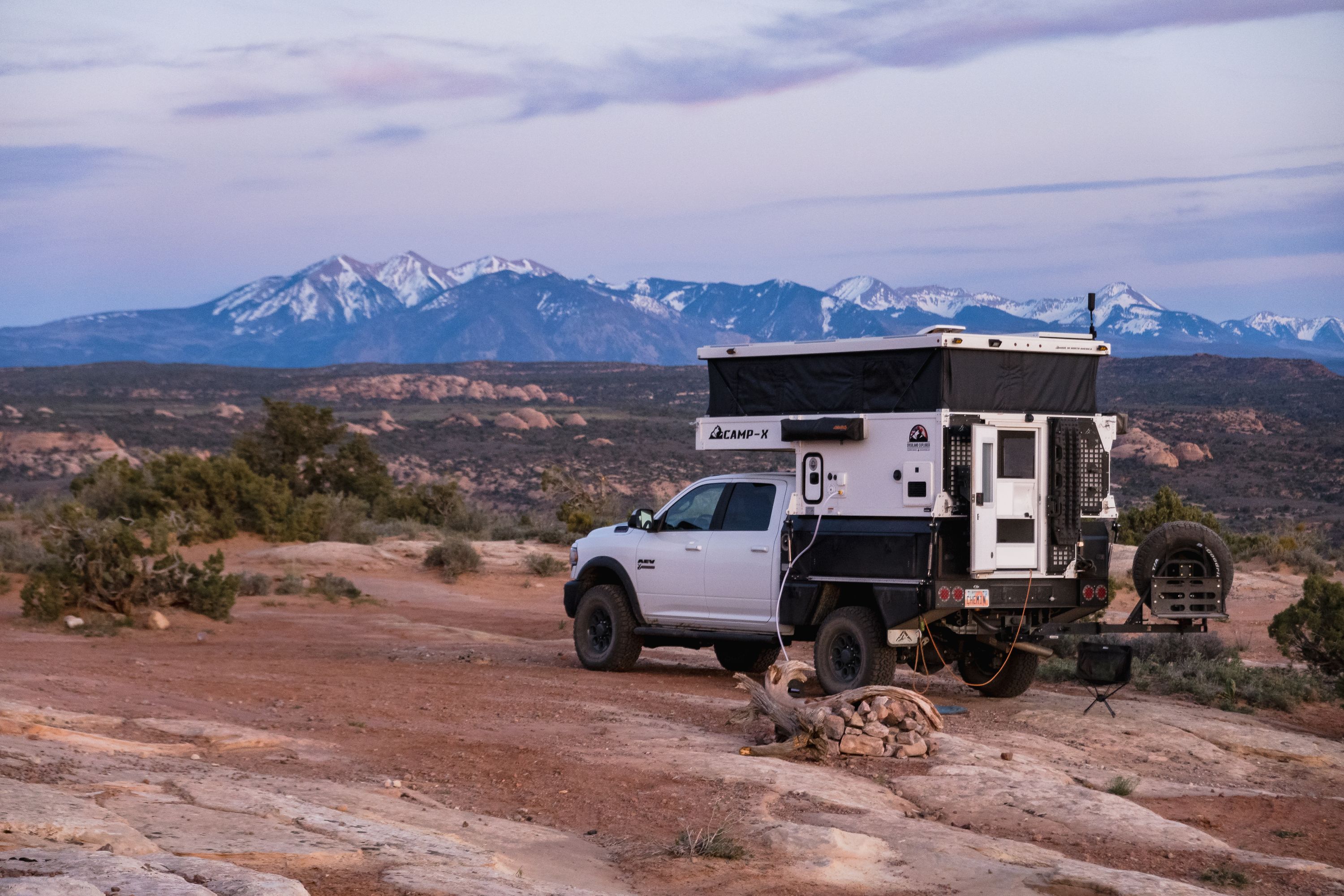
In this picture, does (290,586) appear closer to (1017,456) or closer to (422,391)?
(1017,456)

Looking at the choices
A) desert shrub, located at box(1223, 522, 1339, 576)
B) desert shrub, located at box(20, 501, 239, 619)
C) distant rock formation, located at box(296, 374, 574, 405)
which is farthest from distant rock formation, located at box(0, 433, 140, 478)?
desert shrub, located at box(1223, 522, 1339, 576)

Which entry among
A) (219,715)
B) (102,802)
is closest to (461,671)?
(219,715)

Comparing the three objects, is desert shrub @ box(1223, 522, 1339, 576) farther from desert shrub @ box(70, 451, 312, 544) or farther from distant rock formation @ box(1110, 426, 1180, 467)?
distant rock formation @ box(1110, 426, 1180, 467)

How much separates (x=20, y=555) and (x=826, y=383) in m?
16.3

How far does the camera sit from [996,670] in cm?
1316

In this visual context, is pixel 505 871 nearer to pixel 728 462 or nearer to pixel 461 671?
pixel 461 671

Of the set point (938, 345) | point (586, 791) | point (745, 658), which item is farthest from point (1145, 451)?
point (586, 791)

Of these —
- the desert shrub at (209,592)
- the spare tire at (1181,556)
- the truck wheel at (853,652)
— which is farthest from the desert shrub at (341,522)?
the spare tire at (1181,556)

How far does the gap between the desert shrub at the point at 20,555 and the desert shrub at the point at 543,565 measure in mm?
8645

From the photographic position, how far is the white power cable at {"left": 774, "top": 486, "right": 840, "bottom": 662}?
12266 millimetres

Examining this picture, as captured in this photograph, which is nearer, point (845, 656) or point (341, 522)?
point (845, 656)

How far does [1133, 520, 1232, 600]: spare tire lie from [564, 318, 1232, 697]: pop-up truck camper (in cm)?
1

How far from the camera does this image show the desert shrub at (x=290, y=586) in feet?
75.2

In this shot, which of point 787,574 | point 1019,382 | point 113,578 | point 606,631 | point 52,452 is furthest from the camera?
point 52,452
